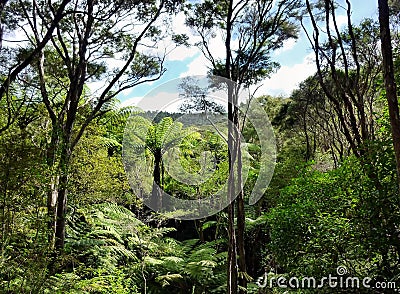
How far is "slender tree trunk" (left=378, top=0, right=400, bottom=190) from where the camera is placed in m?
2.77

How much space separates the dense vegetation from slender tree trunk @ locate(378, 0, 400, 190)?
1 centimetres

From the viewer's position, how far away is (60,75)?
6914 mm

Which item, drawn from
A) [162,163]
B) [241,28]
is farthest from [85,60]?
[162,163]

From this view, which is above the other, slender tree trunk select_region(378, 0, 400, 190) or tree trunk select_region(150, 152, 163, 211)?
slender tree trunk select_region(378, 0, 400, 190)

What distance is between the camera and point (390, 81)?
2.88m

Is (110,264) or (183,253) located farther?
(183,253)

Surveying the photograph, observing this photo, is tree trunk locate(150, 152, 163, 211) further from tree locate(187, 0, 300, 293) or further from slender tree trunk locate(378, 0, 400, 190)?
slender tree trunk locate(378, 0, 400, 190)

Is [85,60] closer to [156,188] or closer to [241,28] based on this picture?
[241,28]

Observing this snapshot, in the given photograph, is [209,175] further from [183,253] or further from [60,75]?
[60,75]

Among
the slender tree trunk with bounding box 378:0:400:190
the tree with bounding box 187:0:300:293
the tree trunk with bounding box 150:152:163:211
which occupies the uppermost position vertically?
the tree with bounding box 187:0:300:293

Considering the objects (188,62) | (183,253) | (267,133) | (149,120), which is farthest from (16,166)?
(267,133)

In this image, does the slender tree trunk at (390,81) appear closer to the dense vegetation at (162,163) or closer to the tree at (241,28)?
the dense vegetation at (162,163)

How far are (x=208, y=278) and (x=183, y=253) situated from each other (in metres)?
1.06

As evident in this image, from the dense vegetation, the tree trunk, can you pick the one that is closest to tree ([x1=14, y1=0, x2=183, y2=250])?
the dense vegetation
